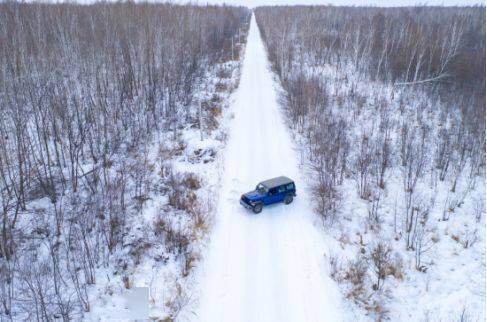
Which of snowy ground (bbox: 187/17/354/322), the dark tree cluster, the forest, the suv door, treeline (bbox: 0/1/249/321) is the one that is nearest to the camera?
snowy ground (bbox: 187/17/354/322)

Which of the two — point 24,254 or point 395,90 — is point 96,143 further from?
point 395,90

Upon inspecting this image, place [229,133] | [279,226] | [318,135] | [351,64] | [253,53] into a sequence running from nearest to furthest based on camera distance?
[279,226]
[318,135]
[229,133]
[351,64]
[253,53]

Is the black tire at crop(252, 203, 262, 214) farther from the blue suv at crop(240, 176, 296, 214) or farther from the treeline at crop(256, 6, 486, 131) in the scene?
the treeline at crop(256, 6, 486, 131)

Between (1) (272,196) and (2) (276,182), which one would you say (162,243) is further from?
(2) (276,182)

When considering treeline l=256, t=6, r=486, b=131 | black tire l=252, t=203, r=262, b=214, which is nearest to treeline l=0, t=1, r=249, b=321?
black tire l=252, t=203, r=262, b=214

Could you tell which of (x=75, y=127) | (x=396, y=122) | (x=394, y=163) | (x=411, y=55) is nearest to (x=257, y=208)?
(x=394, y=163)

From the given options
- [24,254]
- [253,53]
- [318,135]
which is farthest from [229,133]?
Result: [253,53]

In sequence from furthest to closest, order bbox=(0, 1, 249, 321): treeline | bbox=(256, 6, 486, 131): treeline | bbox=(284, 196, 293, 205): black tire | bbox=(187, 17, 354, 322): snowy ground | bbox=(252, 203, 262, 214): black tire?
bbox=(256, 6, 486, 131): treeline, bbox=(284, 196, 293, 205): black tire, bbox=(252, 203, 262, 214): black tire, bbox=(0, 1, 249, 321): treeline, bbox=(187, 17, 354, 322): snowy ground
